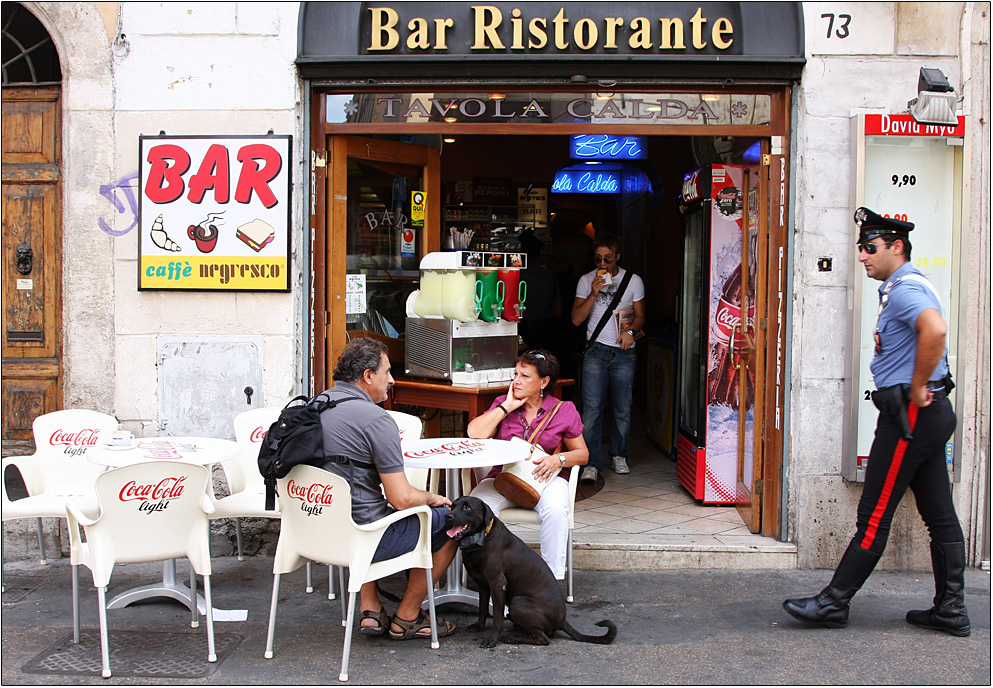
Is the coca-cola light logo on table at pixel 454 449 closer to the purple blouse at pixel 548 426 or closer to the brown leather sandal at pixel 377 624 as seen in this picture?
the purple blouse at pixel 548 426

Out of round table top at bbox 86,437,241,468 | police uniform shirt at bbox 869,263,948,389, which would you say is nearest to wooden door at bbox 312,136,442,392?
round table top at bbox 86,437,241,468

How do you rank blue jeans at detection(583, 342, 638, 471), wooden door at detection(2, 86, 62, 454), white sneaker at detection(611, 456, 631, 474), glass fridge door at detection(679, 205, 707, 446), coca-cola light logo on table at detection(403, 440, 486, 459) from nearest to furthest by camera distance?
coca-cola light logo on table at detection(403, 440, 486, 459) < wooden door at detection(2, 86, 62, 454) < glass fridge door at detection(679, 205, 707, 446) < blue jeans at detection(583, 342, 638, 471) < white sneaker at detection(611, 456, 631, 474)

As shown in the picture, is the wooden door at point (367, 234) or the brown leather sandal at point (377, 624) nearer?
the brown leather sandal at point (377, 624)

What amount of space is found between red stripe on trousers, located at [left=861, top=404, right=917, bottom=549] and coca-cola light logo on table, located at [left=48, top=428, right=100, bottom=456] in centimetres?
388

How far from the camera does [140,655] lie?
13.1 feet

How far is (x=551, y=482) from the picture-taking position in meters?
4.69

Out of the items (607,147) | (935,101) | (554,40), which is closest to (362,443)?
(554,40)

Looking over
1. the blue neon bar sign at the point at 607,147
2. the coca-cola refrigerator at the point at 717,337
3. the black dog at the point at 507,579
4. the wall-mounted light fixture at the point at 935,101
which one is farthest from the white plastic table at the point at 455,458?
the blue neon bar sign at the point at 607,147

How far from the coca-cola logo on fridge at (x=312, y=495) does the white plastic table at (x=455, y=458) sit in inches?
21.0

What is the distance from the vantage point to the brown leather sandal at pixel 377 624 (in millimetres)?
4164

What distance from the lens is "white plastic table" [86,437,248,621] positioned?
4316 millimetres

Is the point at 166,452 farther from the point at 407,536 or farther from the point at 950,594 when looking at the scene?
the point at 950,594

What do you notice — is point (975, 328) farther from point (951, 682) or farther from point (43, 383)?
point (43, 383)

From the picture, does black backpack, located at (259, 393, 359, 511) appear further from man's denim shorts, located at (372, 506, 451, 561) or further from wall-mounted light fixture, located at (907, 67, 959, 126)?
wall-mounted light fixture, located at (907, 67, 959, 126)
